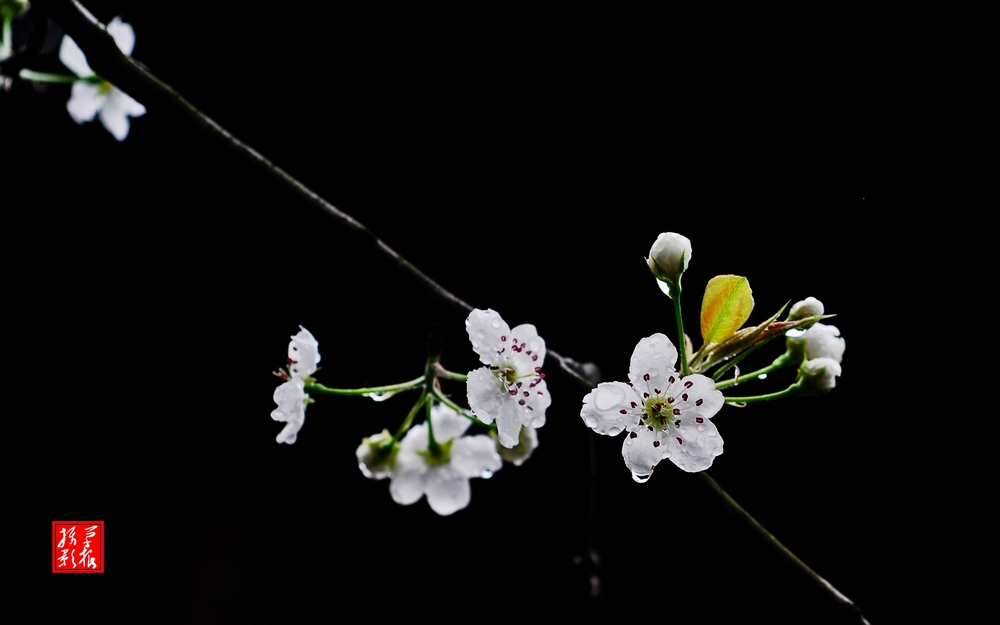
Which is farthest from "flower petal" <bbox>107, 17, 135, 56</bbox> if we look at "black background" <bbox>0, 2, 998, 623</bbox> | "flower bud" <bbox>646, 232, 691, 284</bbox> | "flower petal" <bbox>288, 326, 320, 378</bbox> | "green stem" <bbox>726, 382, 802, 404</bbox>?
"green stem" <bbox>726, 382, 802, 404</bbox>

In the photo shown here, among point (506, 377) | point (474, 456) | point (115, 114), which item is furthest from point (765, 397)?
point (115, 114)

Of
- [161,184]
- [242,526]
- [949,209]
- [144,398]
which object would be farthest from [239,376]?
[949,209]

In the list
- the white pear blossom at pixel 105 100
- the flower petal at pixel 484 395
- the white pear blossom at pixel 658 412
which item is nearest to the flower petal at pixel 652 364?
the white pear blossom at pixel 658 412

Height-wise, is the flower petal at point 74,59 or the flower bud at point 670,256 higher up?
the flower petal at point 74,59

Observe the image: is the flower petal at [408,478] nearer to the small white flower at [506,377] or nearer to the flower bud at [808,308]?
the small white flower at [506,377]

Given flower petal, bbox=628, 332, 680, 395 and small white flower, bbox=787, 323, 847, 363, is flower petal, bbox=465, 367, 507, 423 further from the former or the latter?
small white flower, bbox=787, 323, 847, 363

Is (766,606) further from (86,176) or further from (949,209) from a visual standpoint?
(86,176)
